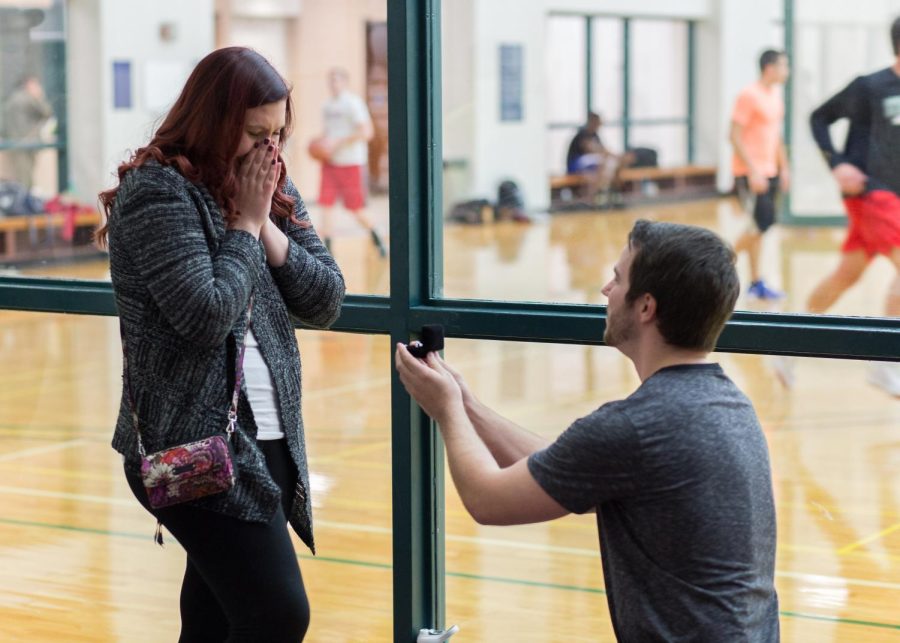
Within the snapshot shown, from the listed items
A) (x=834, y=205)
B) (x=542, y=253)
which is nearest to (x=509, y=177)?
(x=834, y=205)

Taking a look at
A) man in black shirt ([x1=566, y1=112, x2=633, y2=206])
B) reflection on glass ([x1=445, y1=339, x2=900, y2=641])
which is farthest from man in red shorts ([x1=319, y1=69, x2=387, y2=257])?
reflection on glass ([x1=445, y1=339, x2=900, y2=641])

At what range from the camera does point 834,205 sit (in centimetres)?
1182

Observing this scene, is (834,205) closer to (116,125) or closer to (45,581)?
(116,125)

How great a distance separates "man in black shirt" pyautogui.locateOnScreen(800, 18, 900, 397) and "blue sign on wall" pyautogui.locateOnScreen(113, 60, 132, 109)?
30.9 ft

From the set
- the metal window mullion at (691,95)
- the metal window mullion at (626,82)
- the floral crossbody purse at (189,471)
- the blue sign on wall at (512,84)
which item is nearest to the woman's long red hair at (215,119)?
the floral crossbody purse at (189,471)

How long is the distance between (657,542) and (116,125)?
11.4 meters

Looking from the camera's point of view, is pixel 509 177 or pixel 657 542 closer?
pixel 657 542

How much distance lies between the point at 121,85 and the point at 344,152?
217 centimetres

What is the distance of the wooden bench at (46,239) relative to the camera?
4797 millimetres

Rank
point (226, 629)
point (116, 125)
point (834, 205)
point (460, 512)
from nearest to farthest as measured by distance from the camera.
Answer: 1. point (226, 629)
2. point (460, 512)
3. point (834, 205)
4. point (116, 125)

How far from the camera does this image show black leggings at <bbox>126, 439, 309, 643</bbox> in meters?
2.33

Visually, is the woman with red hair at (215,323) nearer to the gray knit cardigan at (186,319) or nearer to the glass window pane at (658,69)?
the gray knit cardigan at (186,319)

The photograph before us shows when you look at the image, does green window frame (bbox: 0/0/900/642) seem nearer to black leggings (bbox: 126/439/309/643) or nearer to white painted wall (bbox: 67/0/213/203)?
black leggings (bbox: 126/439/309/643)

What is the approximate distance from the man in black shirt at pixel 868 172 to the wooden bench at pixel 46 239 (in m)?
1.98
